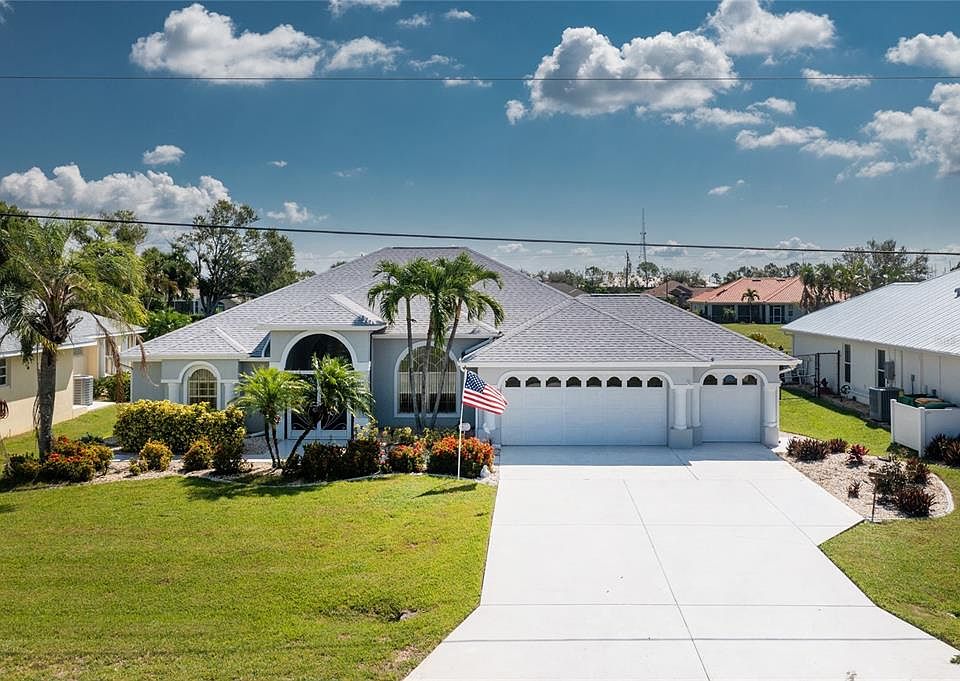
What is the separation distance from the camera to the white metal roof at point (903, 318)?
857 inches

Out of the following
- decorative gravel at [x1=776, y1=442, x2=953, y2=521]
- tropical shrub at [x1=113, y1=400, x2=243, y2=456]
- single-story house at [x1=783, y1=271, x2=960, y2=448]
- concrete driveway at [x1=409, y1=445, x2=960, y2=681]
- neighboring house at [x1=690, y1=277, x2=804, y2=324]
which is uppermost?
neighboring house at [x1=690, y1=277, x2=804, y2=324]

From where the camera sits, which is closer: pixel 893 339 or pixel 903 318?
pixel 893 339

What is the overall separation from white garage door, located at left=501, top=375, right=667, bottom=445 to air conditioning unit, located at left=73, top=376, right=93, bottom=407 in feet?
62.6

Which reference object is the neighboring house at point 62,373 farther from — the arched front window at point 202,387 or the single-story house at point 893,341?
the single-story house at point 893,341

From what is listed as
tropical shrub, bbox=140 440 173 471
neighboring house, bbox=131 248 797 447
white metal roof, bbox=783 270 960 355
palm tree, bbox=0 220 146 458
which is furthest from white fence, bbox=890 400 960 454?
palm tree, bbox=0 220 146 458

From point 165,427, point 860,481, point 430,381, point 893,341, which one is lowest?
point 860,481

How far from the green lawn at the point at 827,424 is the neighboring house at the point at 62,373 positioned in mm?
20844

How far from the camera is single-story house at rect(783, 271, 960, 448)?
20.8 m

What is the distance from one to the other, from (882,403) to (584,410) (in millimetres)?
11408

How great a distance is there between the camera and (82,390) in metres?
27.8

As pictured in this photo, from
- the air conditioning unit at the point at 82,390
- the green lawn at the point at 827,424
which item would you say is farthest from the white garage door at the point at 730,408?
the air conditioning unit at the point at 82,390

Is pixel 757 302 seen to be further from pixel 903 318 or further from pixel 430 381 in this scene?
pixel 430 381

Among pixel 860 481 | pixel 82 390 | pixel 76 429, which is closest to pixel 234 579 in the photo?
pixel 860 481

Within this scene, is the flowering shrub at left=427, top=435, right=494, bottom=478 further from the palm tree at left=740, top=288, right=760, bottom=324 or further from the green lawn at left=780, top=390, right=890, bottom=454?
the palm tree at left=740, top=288, right=760, bottom=324
